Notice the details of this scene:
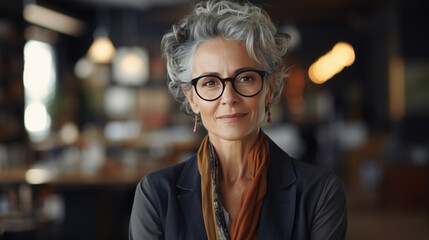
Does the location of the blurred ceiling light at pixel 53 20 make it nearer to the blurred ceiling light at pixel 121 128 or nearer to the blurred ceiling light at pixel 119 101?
the blurred ceiling light at pixel 119 101

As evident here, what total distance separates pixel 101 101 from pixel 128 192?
20.2 ft

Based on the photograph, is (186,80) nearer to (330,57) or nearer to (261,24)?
(261,24)

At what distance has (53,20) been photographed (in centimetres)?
998

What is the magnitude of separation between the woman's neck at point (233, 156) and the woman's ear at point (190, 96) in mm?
79

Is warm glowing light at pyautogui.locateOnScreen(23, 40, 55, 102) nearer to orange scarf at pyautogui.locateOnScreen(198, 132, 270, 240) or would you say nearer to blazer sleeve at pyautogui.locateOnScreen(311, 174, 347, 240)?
orange scarf at pyautogui.locateOnScreen(198, 132, 270, 240)

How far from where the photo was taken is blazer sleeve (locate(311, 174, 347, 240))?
123 centimetres

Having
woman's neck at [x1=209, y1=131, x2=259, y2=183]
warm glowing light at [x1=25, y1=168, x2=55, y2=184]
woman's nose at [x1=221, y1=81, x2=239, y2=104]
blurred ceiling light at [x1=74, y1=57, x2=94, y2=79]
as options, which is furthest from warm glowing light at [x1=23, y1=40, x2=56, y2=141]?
woman's nose at [x1=221, y1=81, x2=239, y2=104]

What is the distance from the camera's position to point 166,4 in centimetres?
1094

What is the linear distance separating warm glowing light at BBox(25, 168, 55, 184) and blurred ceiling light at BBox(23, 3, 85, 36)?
4223 millimetres

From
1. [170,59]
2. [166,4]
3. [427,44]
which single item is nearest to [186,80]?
[170,59]

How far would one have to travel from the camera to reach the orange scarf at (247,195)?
1.19 metres

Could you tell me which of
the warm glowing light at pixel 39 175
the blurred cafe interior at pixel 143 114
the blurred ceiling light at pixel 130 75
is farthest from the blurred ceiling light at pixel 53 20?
the warm glowing light at pixel 39 175

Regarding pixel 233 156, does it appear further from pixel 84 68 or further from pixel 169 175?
pixel 84 68

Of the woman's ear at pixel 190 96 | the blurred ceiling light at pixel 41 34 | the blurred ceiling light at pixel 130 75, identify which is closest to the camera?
the woman's ear at pixel 190 96
